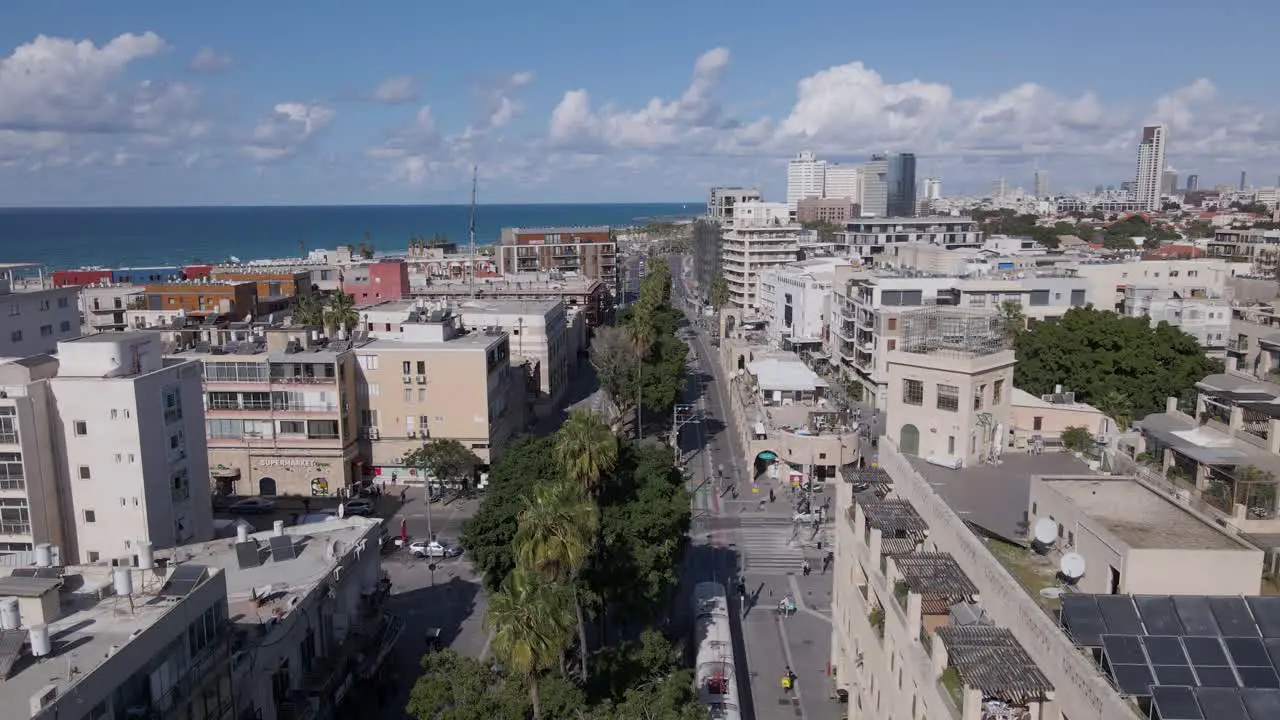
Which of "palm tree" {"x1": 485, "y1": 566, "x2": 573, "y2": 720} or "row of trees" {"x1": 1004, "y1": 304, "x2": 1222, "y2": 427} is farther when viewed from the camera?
"row of trees" {"x1": 1004, "y1": 304, "x2": 1222, "y2": 427}

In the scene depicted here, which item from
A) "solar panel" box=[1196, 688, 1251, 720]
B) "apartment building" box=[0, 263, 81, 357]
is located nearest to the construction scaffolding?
"solar panel" box=[1196, 688, 1251, 720]

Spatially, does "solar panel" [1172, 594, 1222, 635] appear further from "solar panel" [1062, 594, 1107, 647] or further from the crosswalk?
the crosswalk

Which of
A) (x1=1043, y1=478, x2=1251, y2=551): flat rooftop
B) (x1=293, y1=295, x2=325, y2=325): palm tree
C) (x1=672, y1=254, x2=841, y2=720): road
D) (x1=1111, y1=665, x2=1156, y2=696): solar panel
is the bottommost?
(x1=672, y1=254, x2=841, y2=720): road

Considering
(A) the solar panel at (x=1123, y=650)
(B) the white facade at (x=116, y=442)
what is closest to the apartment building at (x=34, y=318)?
(B) the white facade at (x=116, y=442)

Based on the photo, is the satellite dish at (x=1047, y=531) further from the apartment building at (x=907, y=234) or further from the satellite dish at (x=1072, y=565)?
the apartment building at (x=907, y=234)

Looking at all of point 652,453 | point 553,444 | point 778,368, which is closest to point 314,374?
point 553,444

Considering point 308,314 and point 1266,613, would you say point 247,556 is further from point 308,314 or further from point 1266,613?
point 308,314
